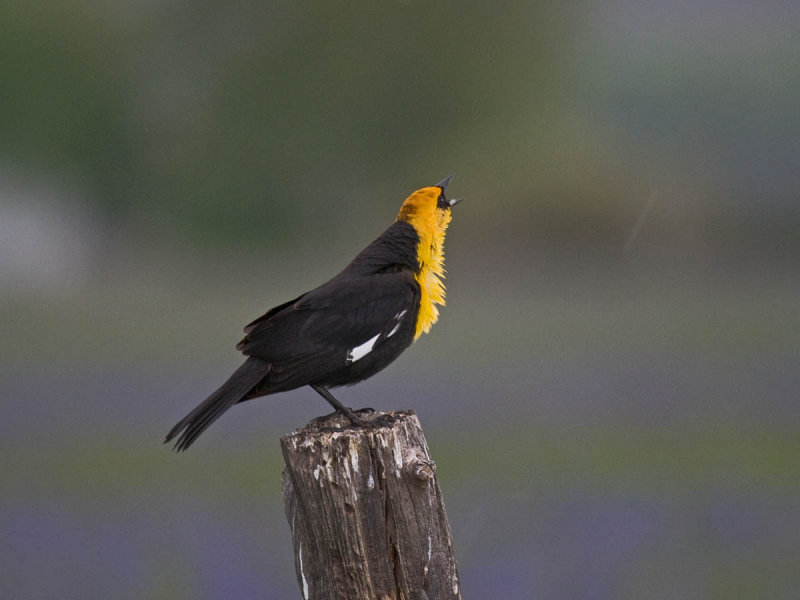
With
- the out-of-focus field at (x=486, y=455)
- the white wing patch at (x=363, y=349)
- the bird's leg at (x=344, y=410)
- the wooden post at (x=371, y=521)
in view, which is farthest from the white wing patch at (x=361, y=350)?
the out-of-focus field at (x=486, y=455)

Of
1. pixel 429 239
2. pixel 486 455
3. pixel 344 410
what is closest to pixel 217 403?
pixel 344 410

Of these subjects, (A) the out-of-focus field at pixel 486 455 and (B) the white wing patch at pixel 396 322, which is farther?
(A) the out-of-focus field at pixel 486 455

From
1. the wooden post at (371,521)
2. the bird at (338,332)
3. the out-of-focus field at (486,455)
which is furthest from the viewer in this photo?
the out-of-focus field at (486,455)

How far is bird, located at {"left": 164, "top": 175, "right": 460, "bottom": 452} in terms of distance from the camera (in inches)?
134

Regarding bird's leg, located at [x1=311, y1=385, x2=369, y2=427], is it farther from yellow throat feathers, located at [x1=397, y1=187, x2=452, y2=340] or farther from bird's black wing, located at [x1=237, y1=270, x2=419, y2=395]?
yellow throat feathers, located at [x1=397, y1=187, x2=452, y2=340]

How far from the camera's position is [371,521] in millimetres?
2686

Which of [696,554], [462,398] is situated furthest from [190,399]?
[696,554]

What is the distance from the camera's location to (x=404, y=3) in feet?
120

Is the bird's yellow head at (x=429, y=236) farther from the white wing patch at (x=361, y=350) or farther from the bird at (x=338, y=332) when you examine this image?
the white wing patch at (x=361, y=350)

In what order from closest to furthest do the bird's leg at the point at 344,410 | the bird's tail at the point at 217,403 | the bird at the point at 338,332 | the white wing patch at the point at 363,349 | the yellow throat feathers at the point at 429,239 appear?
the bird's tail at the point at 217,403 → the bird's leg at the point at 344,410 → the bird at the point at 338,332 → the white wing patch at the point at 363,349 → the yellow throat feathers at the point at 429,239

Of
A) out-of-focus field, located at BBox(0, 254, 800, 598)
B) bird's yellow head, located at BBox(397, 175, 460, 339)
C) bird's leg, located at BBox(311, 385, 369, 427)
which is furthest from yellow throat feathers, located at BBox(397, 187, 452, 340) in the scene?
out-of-focus field, located at BBox(0, 254, 800, 598)

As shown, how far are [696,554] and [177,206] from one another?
23.6 meters

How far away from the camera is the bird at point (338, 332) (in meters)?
3.40

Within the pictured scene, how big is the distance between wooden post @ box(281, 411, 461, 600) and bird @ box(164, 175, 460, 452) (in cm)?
46
